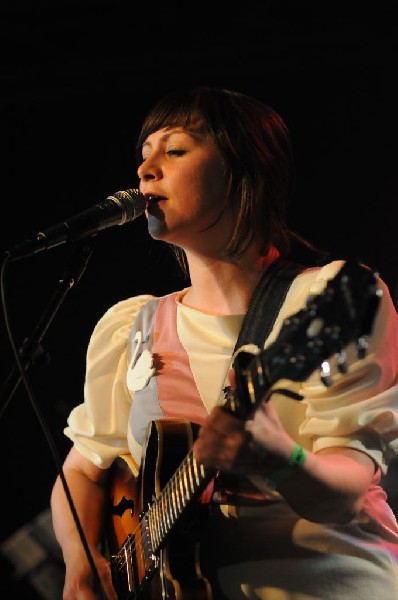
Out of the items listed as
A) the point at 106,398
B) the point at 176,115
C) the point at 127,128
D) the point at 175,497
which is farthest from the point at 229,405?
the point at 127,128

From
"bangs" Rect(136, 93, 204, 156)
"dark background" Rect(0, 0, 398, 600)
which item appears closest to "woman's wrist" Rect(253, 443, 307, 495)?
"bangs" Rect(136, 93, 204, 156)

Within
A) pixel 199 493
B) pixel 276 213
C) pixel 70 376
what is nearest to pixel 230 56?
pixel 276 213

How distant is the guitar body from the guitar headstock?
39 centimetres

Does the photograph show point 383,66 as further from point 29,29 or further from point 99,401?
point 99,401

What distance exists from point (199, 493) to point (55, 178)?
1905 mm

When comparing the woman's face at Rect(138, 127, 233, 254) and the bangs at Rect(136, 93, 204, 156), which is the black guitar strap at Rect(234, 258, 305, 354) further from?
the bangs at Rect(136, 93, 204, 156)

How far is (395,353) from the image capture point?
1558 mm

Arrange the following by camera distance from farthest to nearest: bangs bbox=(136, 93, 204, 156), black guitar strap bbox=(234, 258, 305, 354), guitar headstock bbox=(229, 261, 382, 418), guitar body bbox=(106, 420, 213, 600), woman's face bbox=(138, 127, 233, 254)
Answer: bangs bbox=(136, 93, 204, 156) < woman's face bbox=(138, 127, 233, 254) < black guitar strap bbox=(234, 258, 305, 354) < guitar body bbox=(106, 420, 213, 600) < guitar headstock bbox=(229, 261, 382, 418)

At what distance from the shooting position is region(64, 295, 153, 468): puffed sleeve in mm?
2039

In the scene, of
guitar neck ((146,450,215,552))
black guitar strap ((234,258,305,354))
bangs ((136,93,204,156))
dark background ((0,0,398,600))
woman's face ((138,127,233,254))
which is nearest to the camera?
guitar neck ((146,450,215,552))

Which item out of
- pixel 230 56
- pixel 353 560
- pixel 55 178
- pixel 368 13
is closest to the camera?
pixel 353 560

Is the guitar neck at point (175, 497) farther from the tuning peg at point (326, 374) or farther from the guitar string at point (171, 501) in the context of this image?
the tuning peg at point (326, 374)

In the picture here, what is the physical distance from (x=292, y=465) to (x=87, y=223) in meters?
0.77

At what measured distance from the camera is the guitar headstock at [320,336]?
3.68ft
